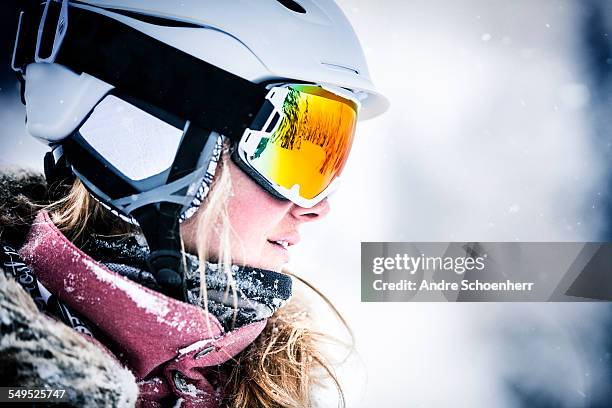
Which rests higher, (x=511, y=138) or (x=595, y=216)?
(x=511, y=138)

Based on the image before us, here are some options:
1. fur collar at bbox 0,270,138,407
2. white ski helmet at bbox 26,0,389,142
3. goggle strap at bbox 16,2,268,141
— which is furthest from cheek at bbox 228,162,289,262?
fur collar at bbox 0,270,138,407

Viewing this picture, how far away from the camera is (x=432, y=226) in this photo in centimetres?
151

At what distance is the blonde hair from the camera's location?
108 cm

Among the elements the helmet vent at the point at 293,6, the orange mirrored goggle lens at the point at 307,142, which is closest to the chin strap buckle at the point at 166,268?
the orange mirrored goggle lens at the point at 307,142

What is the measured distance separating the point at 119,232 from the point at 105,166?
16 centimetres

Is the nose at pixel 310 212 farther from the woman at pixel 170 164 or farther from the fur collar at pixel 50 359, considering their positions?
the fur collar at pixel 50 359

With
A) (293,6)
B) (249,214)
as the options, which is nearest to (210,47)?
(293,6)

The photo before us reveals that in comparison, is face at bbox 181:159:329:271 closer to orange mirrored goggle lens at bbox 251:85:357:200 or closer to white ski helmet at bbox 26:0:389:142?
orange mirrored goggle lens at bbox 251:85:357:200

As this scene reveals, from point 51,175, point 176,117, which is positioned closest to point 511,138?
point 176,117

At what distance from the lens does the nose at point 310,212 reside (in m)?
1.21

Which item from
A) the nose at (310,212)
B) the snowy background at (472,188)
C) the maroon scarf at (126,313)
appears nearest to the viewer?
the maroon scarf at (126,313)

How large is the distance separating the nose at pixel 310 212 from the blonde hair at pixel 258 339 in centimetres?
19

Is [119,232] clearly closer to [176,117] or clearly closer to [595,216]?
[176,117]

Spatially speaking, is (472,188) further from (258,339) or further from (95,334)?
(95,334)
